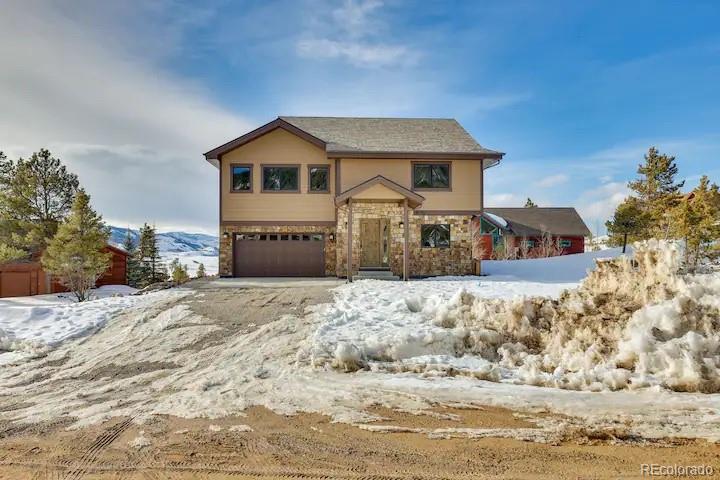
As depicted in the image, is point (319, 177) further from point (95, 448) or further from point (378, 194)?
point (95, 448)

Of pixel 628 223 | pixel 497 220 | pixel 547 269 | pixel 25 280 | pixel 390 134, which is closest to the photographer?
pixel 547 269

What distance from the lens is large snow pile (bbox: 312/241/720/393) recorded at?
587 centimetres

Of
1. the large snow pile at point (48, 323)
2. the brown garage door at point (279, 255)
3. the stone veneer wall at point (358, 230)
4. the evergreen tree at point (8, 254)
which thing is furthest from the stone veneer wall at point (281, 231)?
the evergreen tree at point (8, 254)

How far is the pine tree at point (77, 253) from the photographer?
17.6 meters

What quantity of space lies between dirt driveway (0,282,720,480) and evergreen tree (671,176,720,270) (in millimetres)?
13666

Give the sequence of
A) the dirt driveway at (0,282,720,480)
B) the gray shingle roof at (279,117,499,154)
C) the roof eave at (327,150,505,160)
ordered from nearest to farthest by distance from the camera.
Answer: the dirt driveway at (0,282,720,480) < the roof eave at (327,150,505,160) < the gray shingle roof at (279,117,499,154)

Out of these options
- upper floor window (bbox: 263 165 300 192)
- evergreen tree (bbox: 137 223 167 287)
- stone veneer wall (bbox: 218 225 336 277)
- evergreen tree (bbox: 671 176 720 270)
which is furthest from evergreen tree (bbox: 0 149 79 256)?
evergreen tree (bbox: 671 176 720 270)

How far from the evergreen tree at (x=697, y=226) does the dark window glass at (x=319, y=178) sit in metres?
13.1

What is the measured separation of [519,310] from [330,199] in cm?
1135

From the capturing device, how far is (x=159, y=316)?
9.90 meters

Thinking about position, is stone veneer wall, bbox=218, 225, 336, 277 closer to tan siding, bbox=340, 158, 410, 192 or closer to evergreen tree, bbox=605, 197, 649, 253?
tan siding, bbox=340, 158, 410, 192

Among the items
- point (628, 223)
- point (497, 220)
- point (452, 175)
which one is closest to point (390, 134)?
point (452, 175)

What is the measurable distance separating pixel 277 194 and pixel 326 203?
2.07 meters

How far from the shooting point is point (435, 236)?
18375mm
